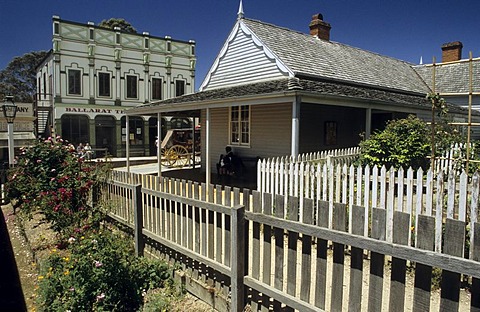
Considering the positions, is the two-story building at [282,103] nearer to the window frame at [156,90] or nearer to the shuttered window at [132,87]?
the shuttered window at [132,87]

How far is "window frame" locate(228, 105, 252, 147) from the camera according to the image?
13672 mm

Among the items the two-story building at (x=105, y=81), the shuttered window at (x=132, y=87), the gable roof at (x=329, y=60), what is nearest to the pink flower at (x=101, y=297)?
the gable roof at (x=329, y=60)

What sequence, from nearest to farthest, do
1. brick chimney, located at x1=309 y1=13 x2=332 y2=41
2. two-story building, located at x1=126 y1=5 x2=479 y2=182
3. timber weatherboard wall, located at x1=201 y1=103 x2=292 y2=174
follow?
1. two-story building, located at x1=126 y1=5 x2=479 y2=182
2. timber weatherboard wall, located at x1=201 y1=103 x2=292 y2=174
3. brick chimney, located at x1=309 y1=13 x2=332 y2=41

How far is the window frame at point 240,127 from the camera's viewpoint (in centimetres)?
1367

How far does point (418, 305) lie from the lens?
84.0 inches

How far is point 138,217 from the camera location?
4.84 metres

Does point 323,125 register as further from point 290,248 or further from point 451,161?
point 290,248

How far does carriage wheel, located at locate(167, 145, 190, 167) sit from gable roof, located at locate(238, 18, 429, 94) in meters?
8.39

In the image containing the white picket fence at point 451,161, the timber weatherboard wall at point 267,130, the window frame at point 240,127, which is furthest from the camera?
the window frame at point 240,127

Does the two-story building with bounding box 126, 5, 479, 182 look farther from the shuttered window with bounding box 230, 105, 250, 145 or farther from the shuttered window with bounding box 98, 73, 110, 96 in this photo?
the shuttered window with bounding box 98, 73, 110, 96

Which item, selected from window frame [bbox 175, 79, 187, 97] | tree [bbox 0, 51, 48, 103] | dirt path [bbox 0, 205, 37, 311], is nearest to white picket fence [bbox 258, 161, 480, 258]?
dirt path [bbox 0, 205, 37, 311]

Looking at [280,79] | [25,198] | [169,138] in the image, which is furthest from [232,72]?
[25,198]

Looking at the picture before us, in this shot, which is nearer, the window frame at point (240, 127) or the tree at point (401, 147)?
the tree at point (401, 147)

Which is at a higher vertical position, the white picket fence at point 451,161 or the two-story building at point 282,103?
the two-story building at point 282,103
